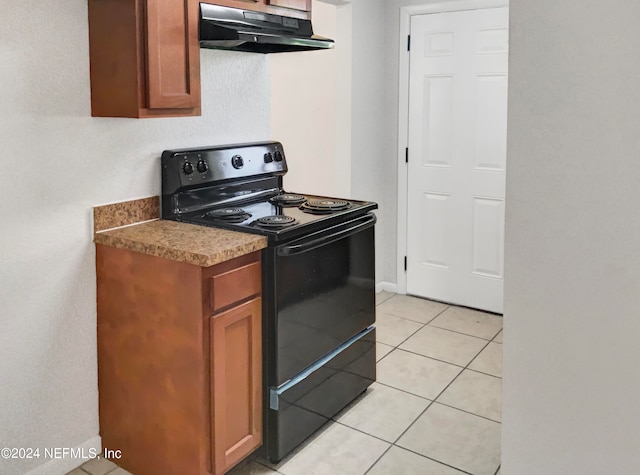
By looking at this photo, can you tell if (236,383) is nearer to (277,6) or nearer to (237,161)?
(237,161)

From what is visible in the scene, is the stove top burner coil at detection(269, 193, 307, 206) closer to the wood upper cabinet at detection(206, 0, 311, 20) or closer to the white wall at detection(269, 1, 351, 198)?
the wood upper cabinet at detection(206, 0, 311, 20)

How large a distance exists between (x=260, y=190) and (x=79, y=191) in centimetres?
93

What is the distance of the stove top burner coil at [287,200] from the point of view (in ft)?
9.05

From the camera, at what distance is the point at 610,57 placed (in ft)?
3.54

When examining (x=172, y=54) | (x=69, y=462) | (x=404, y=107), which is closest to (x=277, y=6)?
(x=172, y=54)

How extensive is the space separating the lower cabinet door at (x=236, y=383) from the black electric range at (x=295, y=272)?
0.15 feet

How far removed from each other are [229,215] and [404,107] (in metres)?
2.11

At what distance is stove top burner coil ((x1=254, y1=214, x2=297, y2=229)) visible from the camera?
2250 millimetres

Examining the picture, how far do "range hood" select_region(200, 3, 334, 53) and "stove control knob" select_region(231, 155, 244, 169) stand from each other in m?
0.49

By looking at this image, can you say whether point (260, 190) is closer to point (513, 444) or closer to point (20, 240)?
point (20, 240)

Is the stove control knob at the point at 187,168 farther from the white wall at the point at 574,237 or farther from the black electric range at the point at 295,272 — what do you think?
the white wall at the point at 574,237

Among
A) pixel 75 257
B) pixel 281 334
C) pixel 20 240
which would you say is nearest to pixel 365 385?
pixel 281 334

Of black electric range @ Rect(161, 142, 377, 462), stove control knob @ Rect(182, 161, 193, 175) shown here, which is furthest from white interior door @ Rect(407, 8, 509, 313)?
stove control knob @ Rect(182, 161, 193, 175)

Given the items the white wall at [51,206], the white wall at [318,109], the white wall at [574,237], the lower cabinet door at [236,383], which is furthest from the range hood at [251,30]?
the white wall at [574,237]
